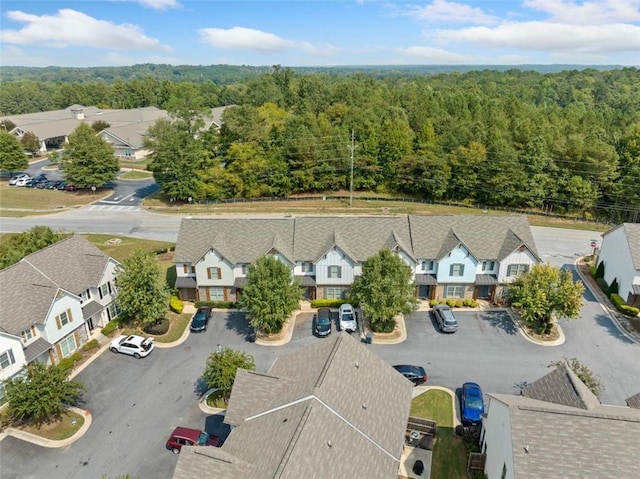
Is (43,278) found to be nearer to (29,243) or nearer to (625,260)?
(29,243)

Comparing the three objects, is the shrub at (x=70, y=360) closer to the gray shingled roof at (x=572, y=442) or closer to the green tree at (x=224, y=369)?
the green tree at (x=224, y=369)

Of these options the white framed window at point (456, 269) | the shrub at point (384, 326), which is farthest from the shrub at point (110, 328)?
the white framed window at point (456, 269)

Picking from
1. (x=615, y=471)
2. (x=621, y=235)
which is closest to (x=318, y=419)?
(x=615, y=471)

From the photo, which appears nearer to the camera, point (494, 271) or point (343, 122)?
point (494, 271)

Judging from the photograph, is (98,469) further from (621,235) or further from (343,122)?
(343,122)

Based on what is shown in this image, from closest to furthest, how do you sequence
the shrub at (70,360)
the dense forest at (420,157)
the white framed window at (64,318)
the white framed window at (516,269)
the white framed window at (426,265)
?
1. the shrub at (70,360)
2. the white framed window at (64,318)
3. the white framed window at (516,269)
4. the white framed window at (426,265)
5. the dense forest at (420,157)

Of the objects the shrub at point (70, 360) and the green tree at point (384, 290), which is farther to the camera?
the green tree at point (384, 290)
